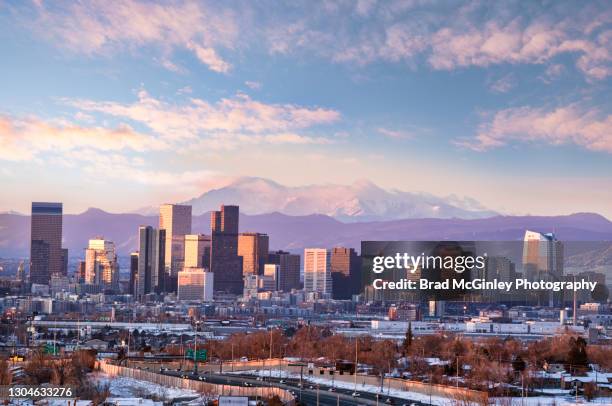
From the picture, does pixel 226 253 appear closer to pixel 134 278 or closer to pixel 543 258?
pixel 134 278

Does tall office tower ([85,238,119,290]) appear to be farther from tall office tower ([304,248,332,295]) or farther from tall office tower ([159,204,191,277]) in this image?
tall office tower ([304,248,332,295])

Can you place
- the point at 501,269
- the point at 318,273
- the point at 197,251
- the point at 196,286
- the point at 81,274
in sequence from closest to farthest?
the point at 501,269 → the point at 318,273 → the point at 196,286 → the point at 81,274 → the point at 197,251

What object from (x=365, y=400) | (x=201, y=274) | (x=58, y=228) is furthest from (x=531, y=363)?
(x=58, y=228)

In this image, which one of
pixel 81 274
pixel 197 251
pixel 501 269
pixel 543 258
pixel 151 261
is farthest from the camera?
pixel 197 251

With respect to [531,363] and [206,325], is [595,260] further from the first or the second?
[206,325]

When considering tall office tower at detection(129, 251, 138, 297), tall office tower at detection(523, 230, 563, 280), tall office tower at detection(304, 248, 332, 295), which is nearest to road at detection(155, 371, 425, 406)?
tall office tower at detection(523, 230, 563, 280)

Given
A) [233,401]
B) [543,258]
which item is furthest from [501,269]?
[233,401]

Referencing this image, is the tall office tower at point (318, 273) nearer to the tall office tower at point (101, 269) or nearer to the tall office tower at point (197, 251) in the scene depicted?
the tall office tower at point (197, 251)
